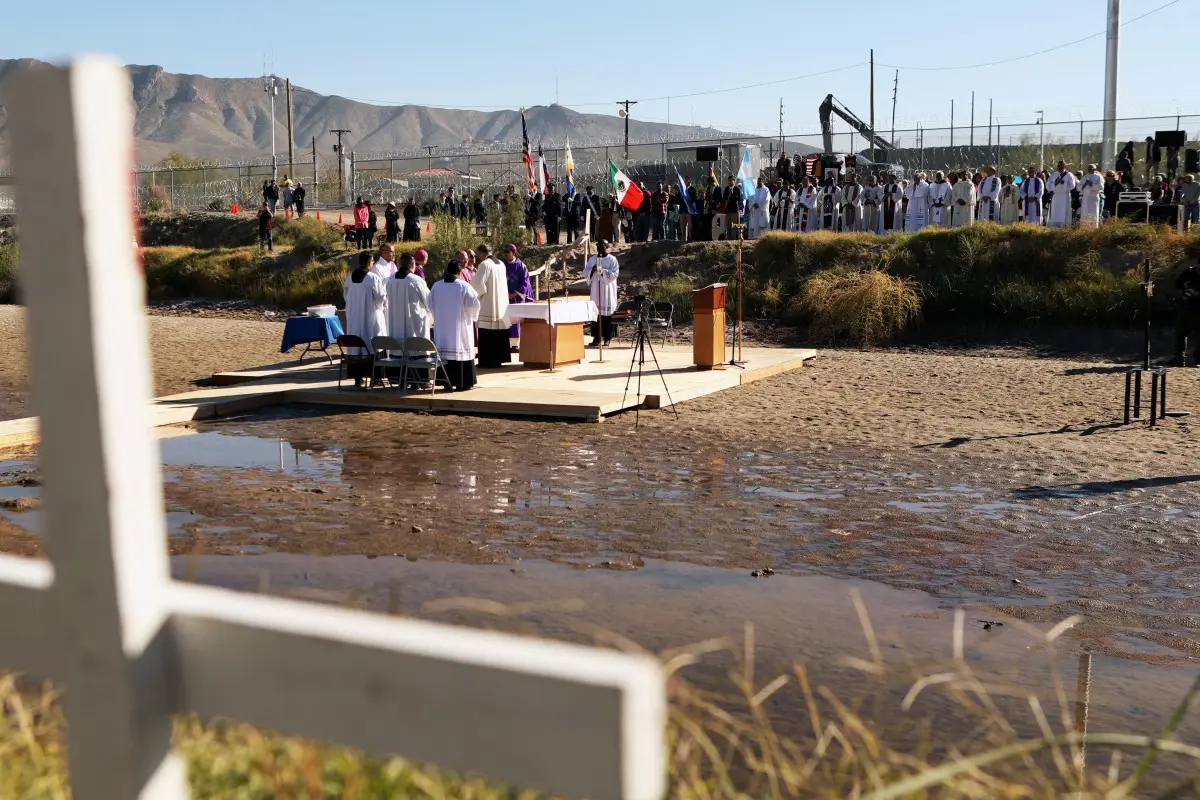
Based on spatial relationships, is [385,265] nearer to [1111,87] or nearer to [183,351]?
[183,351]

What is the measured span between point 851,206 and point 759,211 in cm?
244

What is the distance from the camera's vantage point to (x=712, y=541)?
401 inches

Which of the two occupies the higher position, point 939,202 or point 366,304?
point 939,202

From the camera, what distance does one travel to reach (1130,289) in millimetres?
24422

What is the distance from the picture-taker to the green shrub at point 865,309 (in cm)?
2572

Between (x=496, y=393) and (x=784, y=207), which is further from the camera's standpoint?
(x=784, y=207)

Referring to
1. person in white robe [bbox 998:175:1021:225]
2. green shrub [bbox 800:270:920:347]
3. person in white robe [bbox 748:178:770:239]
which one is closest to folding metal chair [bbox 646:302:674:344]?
green shrub [bbox 800:270:920:347]

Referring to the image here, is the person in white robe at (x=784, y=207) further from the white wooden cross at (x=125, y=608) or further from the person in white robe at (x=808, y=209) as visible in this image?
the white wooden cross at (x=125, y=608)

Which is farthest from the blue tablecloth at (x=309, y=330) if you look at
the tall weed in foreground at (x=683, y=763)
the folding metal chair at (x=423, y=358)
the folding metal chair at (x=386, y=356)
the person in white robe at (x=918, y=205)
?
the tall weed in foreground at (x=683, y=763)

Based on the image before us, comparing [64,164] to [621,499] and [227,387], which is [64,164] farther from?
[227,387]

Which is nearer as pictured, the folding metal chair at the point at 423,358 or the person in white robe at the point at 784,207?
the folding metal chair at the point at 423,358

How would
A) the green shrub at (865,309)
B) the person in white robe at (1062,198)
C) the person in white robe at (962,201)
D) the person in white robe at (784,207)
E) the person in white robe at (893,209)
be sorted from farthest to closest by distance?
1. the person in white robe at (784,207)
2. the person in white robe at (893,209)
3. the person in white robe at (962,201)
4. the person in white robe at (1062,198)
5. the green shrub at (865,309)

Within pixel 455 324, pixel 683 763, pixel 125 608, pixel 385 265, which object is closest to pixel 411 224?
pixel 385 265

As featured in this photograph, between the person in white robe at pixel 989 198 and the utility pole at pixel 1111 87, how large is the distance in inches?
131
